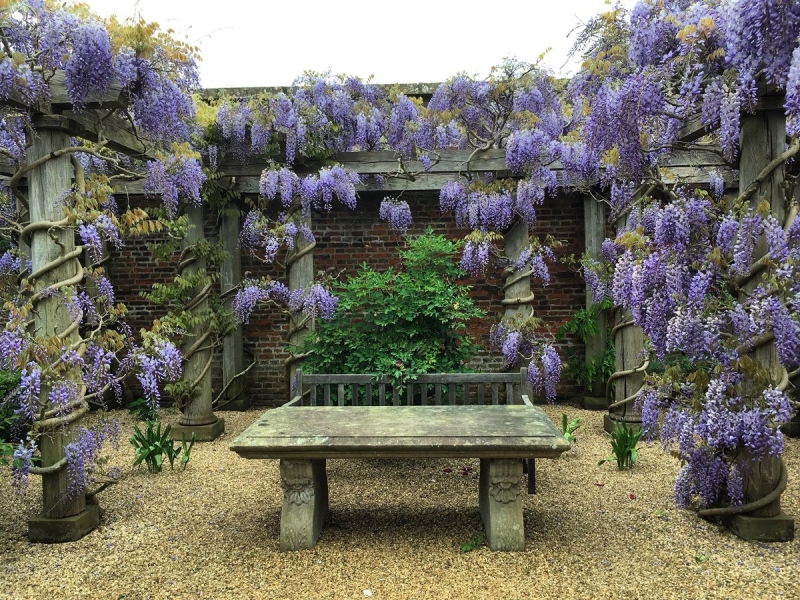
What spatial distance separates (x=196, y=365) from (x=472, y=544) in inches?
139

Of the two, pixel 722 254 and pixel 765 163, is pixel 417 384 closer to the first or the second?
pixel 722 254

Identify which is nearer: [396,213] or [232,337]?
[396,213]

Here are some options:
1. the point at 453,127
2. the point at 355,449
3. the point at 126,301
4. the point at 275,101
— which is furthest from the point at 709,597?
the point at 126,301

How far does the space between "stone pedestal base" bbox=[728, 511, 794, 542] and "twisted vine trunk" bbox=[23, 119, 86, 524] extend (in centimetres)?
361

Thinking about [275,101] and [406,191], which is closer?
[275,101]

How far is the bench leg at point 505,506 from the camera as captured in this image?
304 cm

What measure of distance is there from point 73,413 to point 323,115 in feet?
11.4

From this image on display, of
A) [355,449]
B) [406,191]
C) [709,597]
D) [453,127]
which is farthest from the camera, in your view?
[406,191]

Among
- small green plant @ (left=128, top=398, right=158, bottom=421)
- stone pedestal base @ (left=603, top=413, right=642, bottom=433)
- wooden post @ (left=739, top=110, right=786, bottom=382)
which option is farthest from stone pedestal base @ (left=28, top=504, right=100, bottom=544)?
stone pedestal base @ (left=603, top=413, right=642, bottom=433)

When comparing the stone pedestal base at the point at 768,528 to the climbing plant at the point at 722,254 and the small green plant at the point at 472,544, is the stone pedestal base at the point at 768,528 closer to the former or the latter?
the climbing plant at the point at 722,254

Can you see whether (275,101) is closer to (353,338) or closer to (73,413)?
(353,338)

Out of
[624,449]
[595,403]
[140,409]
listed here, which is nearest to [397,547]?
[624,449]

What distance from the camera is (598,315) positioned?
6520 mm

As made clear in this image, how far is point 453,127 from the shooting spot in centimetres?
595
